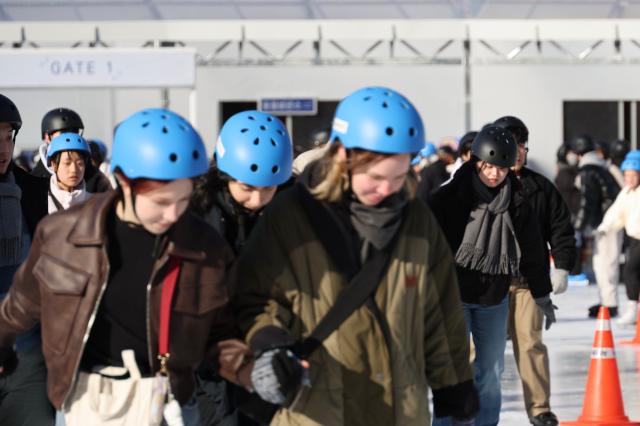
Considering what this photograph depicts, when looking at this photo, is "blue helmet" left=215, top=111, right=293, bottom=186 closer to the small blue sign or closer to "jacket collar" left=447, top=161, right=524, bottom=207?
"jacket collar" left=447, top=161, right=524, bottom=207

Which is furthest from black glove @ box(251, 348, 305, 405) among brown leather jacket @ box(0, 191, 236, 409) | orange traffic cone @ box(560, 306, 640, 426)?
orange traffic cone @ box(560, 306, 640, 426)

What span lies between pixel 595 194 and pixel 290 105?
1080cm

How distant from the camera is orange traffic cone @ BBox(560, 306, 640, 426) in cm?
830

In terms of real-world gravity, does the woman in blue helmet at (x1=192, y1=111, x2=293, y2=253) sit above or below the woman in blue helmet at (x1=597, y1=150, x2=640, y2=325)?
above

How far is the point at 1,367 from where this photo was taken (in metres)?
4.27

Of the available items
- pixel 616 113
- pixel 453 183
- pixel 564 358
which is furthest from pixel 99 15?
pixel 453 183

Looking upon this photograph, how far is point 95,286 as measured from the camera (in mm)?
3775

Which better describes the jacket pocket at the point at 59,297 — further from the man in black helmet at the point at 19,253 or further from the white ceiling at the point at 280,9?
the white ceiling at the point at 280,9

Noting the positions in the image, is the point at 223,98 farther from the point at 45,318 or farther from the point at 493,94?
the point at 45,318

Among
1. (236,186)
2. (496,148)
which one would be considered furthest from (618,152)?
(236,186)

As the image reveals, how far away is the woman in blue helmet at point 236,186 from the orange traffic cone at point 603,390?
3598 millimetres

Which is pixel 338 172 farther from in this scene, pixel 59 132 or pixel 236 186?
pixel 59 132

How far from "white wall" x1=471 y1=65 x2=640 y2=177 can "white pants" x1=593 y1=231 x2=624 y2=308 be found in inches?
438

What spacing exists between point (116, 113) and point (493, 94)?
→ 22.5 feet
